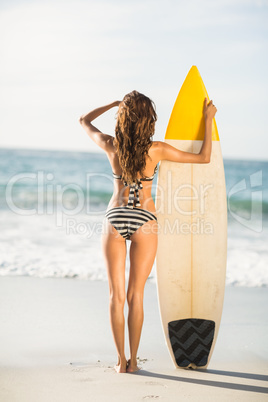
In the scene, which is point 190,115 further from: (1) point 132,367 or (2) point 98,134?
(1) point 132,367

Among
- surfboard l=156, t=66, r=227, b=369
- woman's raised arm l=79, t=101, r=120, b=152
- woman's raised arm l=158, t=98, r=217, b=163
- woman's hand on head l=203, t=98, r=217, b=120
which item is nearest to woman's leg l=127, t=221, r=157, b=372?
surfboard l=156, t=66, r=227, b=369

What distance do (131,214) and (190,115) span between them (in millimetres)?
837

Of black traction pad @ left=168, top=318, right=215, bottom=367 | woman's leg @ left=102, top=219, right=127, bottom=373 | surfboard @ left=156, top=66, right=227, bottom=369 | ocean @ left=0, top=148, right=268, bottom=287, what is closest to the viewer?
woman's leg @ left=102, top=219, right=127, bottom=373

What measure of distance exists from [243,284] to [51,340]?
258cm

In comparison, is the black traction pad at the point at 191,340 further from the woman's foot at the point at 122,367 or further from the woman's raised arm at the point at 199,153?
the woman's raised arm at the point at 199,153

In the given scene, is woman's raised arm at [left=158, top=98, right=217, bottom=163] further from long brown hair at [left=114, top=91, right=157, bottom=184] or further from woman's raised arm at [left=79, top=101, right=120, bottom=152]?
woman's raised arm at [left=79, top=101, right=120, bottom=152]

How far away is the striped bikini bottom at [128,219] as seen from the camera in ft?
9.43

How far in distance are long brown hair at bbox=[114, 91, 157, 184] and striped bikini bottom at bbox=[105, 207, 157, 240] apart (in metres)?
0.17

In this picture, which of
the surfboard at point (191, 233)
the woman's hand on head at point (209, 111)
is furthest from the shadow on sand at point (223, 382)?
the woman's hand on head at point (209, 111)

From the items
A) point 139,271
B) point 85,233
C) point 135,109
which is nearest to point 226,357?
point 139,271

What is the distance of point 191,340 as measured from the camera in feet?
10.3

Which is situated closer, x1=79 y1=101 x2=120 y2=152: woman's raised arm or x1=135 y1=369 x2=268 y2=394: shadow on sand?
x1=135 y1=369 x2=268 y2=394: shadow on sand

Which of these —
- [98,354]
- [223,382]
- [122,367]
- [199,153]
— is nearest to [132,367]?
[122,367]

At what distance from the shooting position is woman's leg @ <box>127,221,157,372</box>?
289 centimetres
